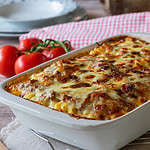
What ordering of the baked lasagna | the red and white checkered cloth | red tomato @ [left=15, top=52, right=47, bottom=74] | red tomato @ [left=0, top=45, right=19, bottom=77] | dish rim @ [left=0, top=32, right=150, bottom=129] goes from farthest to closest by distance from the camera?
1. the red and white checkered cloth
2. red tomato @ [left=0, top=45, right=19, bottom=77]
3. red tomato @ [left=15, top=52, right=47, bottom=74]
4. the baked lasagna
5. dish rim @ [left=0, top=32, right=150, bottom=129]

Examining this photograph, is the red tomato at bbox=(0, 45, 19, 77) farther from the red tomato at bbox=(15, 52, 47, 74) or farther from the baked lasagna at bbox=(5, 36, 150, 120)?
the baked lasagna at bbox=(5, 36, 150, 120)

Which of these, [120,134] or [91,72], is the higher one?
[91,72]

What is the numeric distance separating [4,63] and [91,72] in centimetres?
98

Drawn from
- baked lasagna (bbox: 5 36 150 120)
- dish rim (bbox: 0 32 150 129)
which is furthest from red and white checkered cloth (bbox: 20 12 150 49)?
dish rim (bbox: 0 32 150 129)

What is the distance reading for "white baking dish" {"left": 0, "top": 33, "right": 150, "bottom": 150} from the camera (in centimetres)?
129

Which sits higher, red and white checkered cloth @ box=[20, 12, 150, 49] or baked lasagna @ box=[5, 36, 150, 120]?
baked lasagna @ box=[5, 36, 150, 120]

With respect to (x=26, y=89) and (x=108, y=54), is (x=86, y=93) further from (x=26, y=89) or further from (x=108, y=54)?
(x=108, y=54)

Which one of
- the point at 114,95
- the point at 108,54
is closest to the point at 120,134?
the point at 114,95

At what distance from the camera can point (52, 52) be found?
250 centimetres

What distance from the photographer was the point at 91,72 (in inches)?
67.7

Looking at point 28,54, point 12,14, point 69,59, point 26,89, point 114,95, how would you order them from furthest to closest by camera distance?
point 12,14 → point 28,54 → point 69,59 → point 26,89 → point 114,95

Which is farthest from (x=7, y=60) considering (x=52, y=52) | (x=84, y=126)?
(x=84, y=126)

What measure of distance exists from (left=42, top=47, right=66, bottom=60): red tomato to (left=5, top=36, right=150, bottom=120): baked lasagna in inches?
18.9

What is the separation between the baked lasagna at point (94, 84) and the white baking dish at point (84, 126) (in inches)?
2.6
